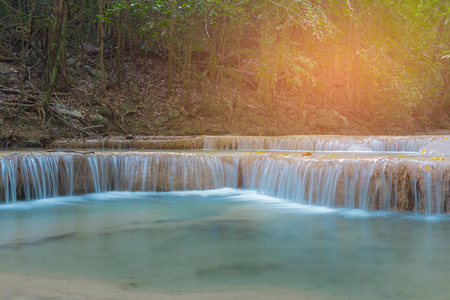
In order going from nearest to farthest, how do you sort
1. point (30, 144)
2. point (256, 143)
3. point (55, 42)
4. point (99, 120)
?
1. point (30, 144)
2. point (256, 143)
3. point (55, 42)
4. point (99, 120)

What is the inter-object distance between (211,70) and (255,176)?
11.7m

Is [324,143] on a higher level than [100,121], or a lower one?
lower

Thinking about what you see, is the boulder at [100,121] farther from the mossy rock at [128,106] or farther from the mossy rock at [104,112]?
the mossy rock at [128,106]

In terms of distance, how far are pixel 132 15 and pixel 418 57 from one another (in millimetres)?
11845

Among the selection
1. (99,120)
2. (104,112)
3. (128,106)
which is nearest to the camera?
(99,120)

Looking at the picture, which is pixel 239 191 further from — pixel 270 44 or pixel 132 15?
pixel 132 15

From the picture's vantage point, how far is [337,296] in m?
2.79

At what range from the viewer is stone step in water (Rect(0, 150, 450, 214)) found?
5559 mm

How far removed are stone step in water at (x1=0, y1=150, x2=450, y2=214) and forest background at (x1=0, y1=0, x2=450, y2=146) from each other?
4683 mm

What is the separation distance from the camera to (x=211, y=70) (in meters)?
18.5

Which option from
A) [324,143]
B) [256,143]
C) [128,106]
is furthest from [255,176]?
[128,106]

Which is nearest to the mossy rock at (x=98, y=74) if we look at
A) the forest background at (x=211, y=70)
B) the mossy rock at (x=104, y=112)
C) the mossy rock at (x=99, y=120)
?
the forest background at (x=211, y=70)

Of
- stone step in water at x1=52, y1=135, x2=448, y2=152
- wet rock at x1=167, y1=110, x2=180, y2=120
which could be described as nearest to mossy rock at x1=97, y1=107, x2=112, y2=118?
wet rock at x1=167, y1=110, x2=180, y2=120

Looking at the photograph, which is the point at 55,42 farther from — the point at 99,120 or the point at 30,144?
the point at 30,144
